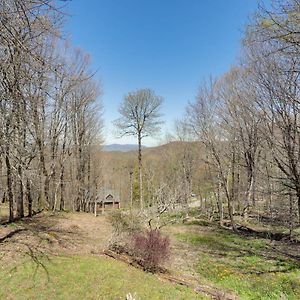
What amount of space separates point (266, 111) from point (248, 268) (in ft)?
21.5

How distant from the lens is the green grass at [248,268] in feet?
25.3

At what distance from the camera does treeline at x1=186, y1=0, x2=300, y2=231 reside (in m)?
5.25

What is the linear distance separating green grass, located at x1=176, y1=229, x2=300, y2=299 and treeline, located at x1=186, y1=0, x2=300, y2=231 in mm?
2556

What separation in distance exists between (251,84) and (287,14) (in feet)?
25.3

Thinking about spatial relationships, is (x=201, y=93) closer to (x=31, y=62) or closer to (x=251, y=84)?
(x=251, y=84)

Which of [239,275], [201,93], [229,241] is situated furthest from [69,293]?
[201,93]

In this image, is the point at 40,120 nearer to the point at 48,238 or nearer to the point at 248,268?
the point at 48,238

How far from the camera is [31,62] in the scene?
14.3 feet

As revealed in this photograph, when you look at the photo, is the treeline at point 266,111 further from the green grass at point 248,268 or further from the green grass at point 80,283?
the green grass at point 80,283

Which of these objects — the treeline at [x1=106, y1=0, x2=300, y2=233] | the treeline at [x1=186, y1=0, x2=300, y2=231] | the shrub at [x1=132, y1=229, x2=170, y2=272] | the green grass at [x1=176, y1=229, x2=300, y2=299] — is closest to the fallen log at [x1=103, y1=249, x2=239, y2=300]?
the shrub at [x1=132, y1=229, x2=170, y2=272]

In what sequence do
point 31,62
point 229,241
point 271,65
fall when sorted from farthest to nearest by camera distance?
point 229,241 → point 271,65 → point 31,62

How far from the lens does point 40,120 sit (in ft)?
42.0

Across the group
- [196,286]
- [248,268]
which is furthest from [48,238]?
[248,268]

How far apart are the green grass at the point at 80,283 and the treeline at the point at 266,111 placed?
609 cm
